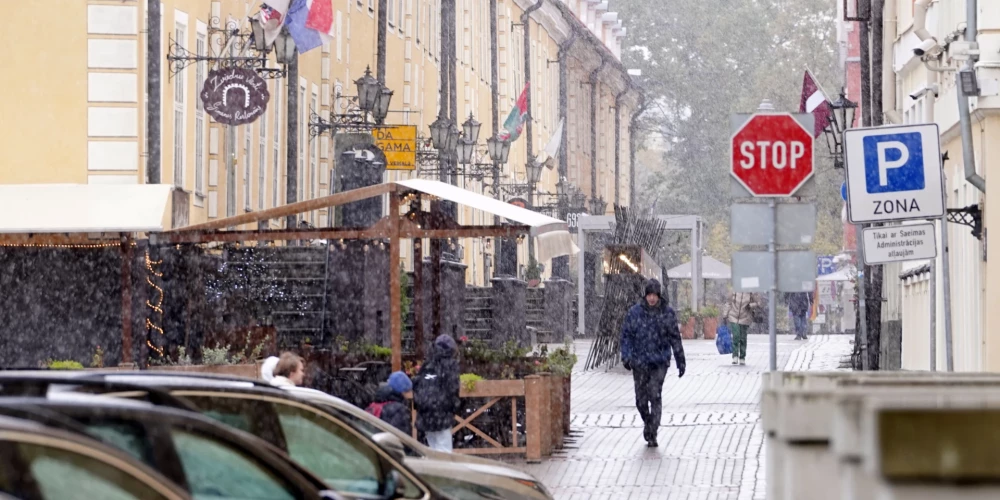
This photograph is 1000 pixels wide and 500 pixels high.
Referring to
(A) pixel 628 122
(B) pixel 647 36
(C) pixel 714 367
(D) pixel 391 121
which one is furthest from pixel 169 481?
(B) pixel 647 36

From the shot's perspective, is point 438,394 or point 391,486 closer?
point 391,486

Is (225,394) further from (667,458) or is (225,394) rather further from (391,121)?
(391,121)

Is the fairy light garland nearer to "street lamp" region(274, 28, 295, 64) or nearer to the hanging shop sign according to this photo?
the hanging shop sign

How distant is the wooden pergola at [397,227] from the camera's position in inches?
646

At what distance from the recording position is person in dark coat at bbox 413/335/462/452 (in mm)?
13875

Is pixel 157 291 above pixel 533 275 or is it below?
below

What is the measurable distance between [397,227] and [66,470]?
12138 millimetres

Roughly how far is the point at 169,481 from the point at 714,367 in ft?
92.2

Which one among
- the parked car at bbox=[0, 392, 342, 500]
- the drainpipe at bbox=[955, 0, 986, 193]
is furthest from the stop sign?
the parked car at bbox=[0, 392, 342, 500]

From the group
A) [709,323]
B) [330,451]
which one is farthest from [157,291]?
[709,323]

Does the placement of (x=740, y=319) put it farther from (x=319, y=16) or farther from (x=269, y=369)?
(x=269, y=369)

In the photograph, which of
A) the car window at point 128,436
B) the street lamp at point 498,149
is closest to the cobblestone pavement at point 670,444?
the car window at point 128,436

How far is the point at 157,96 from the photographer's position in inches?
904

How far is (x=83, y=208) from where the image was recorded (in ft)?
66.1
